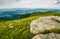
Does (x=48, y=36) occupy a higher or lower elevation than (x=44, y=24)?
lower

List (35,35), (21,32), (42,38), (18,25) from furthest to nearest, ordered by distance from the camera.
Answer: (18,25)
(21,32)
(35,35)
(42,38)

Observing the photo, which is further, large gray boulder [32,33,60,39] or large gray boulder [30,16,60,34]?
large gray boulder [30,16,60,34]

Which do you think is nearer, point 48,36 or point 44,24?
point 48,36

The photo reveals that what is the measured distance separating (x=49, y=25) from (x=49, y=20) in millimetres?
645

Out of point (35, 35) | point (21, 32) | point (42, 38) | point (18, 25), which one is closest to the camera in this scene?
point (42, 38)

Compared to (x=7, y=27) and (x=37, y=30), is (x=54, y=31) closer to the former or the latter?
(x=37, y=30)

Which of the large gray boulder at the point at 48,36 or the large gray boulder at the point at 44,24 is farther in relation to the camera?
the large gray boulder at the point at 44,24

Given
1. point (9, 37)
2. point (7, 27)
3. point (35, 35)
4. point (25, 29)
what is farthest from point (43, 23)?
point (7, 27)

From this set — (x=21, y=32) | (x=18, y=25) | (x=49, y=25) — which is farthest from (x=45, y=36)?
(x=18, y=25)

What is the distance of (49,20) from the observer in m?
14.1

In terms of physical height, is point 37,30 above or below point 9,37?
above

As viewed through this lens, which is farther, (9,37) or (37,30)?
(9,37)

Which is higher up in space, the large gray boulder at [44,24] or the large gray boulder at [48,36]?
the large gray boulder at [44,24]

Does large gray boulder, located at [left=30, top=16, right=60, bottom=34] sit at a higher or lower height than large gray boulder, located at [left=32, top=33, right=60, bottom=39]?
higher
